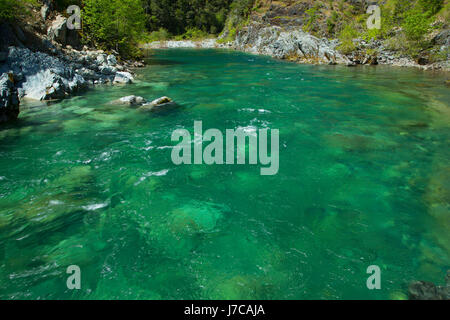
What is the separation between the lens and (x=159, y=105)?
51.9ft

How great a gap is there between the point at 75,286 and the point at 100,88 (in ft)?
A: 61.3

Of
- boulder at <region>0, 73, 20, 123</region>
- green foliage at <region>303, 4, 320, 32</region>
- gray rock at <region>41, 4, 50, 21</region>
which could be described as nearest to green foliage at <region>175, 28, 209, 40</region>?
green foliage at <region>303, 4, 320, 32</region>

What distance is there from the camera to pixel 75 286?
4.62 m

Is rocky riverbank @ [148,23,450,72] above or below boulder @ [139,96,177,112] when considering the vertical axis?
above

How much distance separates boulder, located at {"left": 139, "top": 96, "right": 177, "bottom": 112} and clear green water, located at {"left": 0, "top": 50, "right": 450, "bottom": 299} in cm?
225

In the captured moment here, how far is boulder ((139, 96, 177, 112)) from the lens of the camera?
15164 mm

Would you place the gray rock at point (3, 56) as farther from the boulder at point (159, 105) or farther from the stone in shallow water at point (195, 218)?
the stone in shallow water at point (195, 218)

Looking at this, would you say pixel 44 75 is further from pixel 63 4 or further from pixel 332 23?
pixel 332 23

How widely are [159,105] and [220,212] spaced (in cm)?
1081

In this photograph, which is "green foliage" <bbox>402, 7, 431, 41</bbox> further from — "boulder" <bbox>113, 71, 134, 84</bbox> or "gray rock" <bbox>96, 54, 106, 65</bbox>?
"gray rock" <bbox>96, 54, 106, 65</bbox>
